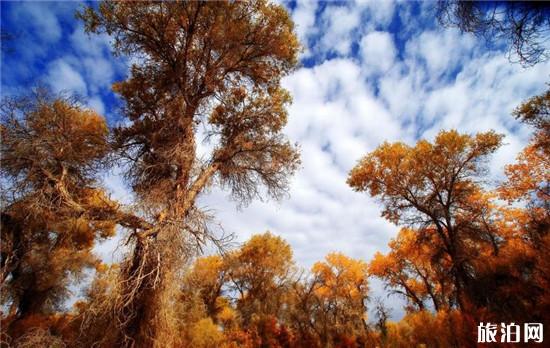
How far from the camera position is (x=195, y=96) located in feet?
21.0

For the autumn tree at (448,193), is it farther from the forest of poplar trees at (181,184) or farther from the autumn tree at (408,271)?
the autumn tree at (408,271)

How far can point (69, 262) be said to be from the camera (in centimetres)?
1423

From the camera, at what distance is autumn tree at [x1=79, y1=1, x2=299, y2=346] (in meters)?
5.45

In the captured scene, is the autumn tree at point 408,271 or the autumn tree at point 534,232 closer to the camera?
the autumn tree at point 534,232

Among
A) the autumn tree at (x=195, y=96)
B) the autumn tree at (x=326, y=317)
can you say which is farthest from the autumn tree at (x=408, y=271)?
the autumn tree at (x=195, y=96)

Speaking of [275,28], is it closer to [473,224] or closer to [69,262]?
[473,224]

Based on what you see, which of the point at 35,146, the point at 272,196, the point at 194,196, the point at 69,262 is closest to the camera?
the point at 35,146

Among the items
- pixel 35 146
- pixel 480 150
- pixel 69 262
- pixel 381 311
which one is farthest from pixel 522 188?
pixel 69 262

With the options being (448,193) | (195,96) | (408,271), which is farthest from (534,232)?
(195,96)

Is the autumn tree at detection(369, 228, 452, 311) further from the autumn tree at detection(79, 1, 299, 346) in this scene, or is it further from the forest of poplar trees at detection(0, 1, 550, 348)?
the autumn tree at detection(79, 1, 299, 346)

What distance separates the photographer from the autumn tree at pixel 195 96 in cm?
545

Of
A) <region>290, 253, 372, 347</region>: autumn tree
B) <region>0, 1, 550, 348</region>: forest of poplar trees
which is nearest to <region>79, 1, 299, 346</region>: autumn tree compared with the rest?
<region>0, 1, 550, 348</region>: forest of poplar trees

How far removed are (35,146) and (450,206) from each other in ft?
50.7

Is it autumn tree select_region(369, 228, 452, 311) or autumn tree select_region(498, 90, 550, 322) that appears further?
autumn tree select_region(369, 228, 452, 311)
